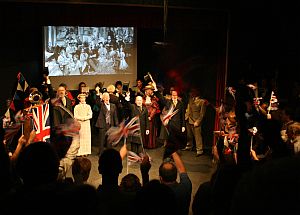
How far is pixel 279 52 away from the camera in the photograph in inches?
472

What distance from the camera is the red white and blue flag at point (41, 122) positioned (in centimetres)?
A: 681

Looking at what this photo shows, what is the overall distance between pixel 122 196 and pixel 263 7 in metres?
9.52

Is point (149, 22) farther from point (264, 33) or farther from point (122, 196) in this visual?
point (122, 196)

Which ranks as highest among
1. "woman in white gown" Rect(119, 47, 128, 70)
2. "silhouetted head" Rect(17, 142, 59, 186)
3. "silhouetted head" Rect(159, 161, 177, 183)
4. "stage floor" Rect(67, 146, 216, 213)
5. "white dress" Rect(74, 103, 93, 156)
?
"woman in white gown" Rect(119, 47, 128, 70)

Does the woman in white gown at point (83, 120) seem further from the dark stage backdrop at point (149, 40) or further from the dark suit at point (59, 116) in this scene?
the dark stage backdrop at point (149, 40)

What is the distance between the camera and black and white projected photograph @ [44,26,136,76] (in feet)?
38.0

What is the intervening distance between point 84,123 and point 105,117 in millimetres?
449

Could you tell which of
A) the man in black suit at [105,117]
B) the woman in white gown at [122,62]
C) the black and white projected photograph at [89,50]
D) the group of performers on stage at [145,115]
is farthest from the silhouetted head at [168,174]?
the woman in white gown at [122,62]

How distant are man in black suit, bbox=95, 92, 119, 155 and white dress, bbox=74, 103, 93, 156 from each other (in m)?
0.25

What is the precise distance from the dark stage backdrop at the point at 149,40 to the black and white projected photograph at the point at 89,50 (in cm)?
37

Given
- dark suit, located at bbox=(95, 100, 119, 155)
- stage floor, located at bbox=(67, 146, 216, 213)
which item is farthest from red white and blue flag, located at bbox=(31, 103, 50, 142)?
dark suit, located at bbox=(95, 100, 119, 155)

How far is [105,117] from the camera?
30.5 ft

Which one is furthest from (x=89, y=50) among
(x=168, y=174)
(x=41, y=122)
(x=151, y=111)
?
(x=168, y=174)

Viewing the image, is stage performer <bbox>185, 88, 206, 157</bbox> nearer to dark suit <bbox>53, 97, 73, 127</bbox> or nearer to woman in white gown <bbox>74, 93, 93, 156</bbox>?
woman in white gown <bbox>74, 93, 93, 156</bbox>
